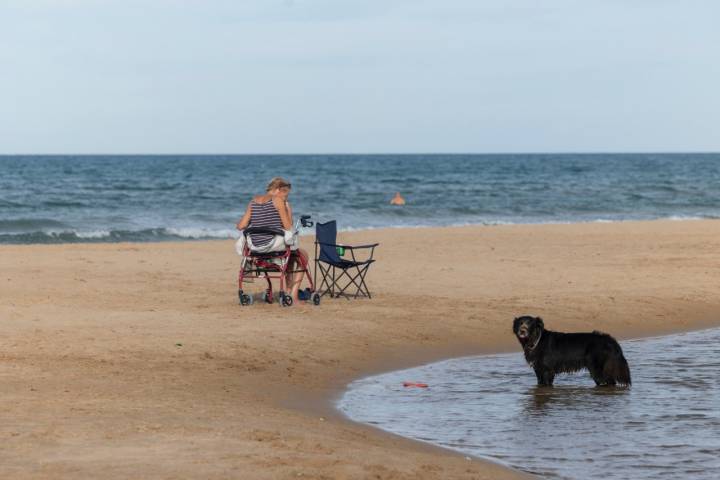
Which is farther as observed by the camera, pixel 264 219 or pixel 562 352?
pixel 264 219

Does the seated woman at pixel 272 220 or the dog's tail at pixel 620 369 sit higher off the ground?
the seated woman at pixel 272 220

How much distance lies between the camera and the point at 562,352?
31.4 ft

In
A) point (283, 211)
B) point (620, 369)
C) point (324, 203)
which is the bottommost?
point (324, 203)

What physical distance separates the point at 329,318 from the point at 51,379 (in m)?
4.06

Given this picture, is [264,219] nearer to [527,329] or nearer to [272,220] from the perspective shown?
[272,220]

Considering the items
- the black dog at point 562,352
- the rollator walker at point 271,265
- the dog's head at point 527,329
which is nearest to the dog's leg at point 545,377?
the black dog at point 562,352

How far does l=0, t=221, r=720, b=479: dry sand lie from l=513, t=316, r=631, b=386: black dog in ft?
4.84

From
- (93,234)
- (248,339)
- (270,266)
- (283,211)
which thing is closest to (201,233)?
(93,234)

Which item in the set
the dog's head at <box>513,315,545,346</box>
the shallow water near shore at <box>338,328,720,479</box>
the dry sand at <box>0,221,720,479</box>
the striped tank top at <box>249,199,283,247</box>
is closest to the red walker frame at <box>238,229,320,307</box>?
the striped tank top at <box>249,199,283,247</box>

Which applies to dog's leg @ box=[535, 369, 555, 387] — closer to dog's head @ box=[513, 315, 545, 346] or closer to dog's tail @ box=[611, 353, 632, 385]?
dog's head @ box=[513, 315, 545, 346]

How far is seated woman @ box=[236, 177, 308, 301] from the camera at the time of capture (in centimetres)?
1284

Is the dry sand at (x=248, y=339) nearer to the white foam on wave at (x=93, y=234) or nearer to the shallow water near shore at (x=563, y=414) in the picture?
the shallow water near shore at (x=563, y=414)

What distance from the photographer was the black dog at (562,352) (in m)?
9.45

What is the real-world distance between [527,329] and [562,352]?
0.35m
